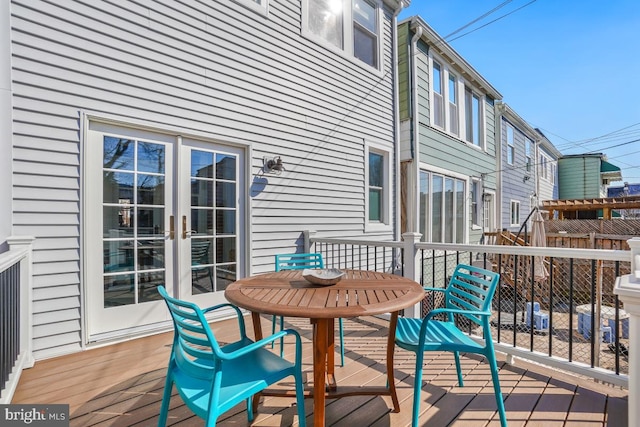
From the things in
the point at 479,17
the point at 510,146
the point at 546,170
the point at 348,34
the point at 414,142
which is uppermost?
the point at 479,17

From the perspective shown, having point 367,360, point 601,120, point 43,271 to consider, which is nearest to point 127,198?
point 43,271

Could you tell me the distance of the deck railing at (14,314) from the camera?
1831 millimetres

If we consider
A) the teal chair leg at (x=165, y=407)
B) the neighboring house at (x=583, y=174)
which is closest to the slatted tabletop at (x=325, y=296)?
the teal chair leg at (x=165, y=407)

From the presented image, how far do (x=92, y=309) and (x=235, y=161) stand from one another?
205cm

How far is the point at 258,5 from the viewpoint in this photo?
3.94 metres

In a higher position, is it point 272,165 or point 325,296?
point 272,165

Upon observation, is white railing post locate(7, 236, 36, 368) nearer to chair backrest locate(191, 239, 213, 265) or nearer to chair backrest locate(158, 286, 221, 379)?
chair backrest locate(191, 239, 213, 265)

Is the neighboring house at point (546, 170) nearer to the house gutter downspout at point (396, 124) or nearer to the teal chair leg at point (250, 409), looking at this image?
the house gutter downspout at point (396, 124)

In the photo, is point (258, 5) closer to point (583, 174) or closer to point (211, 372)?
point (211, 372)

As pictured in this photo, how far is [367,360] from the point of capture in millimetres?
2559

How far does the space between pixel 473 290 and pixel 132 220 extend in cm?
297

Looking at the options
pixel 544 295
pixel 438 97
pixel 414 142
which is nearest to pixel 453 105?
pixel 438 97

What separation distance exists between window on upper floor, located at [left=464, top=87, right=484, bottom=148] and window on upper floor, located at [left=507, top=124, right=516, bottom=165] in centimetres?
221

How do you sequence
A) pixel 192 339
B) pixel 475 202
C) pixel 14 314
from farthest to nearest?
pixel 475 202 → pixel 14 314 → pixel 192 339
